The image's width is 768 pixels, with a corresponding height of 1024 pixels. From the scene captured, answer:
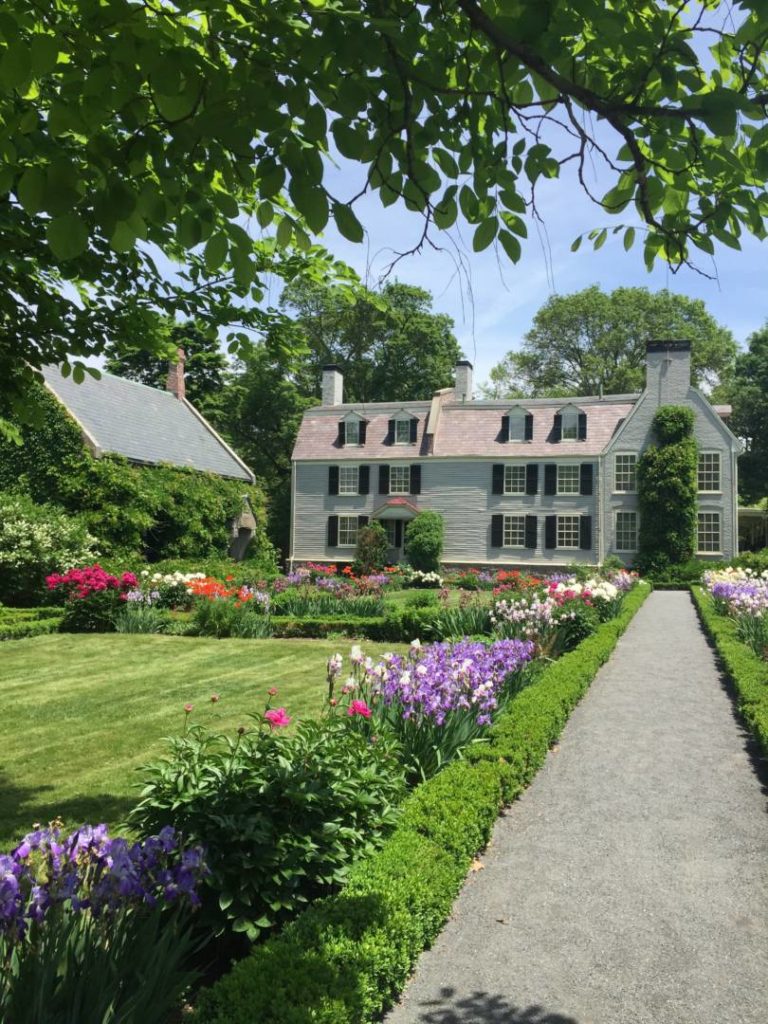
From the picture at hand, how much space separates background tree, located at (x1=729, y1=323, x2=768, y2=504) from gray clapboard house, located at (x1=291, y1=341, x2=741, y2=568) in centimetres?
1081

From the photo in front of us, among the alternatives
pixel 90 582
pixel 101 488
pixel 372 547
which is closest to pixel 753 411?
pixel 372 547

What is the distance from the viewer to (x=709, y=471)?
29469 millimetres

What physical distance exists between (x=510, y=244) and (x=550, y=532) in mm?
28263

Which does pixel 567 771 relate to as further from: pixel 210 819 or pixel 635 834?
pixel 210 819

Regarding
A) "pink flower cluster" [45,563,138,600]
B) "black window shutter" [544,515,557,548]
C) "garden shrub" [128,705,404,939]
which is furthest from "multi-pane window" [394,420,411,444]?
"garden shrub" [128,705,404,939]

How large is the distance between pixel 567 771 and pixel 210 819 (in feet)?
12.7

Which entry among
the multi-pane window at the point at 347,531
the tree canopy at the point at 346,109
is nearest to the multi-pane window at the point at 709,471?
the multi-pane window at the point at 347,531

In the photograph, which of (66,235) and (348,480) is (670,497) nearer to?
(348,480)

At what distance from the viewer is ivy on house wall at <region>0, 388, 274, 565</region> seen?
2002cm

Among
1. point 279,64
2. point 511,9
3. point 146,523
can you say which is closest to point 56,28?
point 279,64

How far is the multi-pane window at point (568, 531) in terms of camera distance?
3011cm

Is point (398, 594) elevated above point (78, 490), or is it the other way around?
point (78, 490)

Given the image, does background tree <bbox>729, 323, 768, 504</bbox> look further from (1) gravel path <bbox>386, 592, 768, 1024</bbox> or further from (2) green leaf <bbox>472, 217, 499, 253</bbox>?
(2) green leaf <bbox>472, 217, 499, 253</bbox>

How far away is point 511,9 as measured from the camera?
8.83 feet
